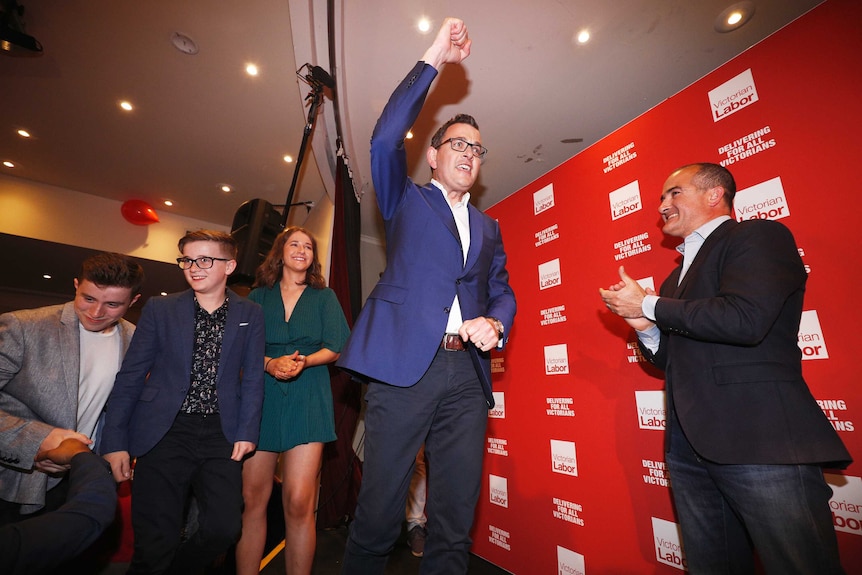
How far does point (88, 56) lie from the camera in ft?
10.0

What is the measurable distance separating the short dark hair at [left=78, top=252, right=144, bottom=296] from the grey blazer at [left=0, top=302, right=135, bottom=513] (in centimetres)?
19

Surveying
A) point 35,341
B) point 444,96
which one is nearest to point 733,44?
point 444,96

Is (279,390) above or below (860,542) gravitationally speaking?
above

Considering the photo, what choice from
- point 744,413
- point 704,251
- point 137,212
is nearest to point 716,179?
point 704,251

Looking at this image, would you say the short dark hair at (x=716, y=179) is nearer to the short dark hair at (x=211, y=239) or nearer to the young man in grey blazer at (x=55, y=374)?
the short dark hair at (x=211, y=239)

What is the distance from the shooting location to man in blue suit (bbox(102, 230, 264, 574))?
1.49 meters

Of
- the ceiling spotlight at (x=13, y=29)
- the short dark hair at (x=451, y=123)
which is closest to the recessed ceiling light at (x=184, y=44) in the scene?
the ceiling spotlight at (x=13, y=29)

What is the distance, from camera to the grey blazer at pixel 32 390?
1367 millimetres

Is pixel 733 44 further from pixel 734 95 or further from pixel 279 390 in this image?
pixel 279 390

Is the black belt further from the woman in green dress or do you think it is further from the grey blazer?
the grey blazer

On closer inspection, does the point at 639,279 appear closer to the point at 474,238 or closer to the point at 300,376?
the point at 474,238

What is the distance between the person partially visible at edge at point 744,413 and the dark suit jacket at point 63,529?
5.44 feet

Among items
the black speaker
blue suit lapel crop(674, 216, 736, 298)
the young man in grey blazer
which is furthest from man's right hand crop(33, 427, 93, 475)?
blue suit lapel crop(674, 216, 736, 298)

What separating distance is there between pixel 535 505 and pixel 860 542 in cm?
170
